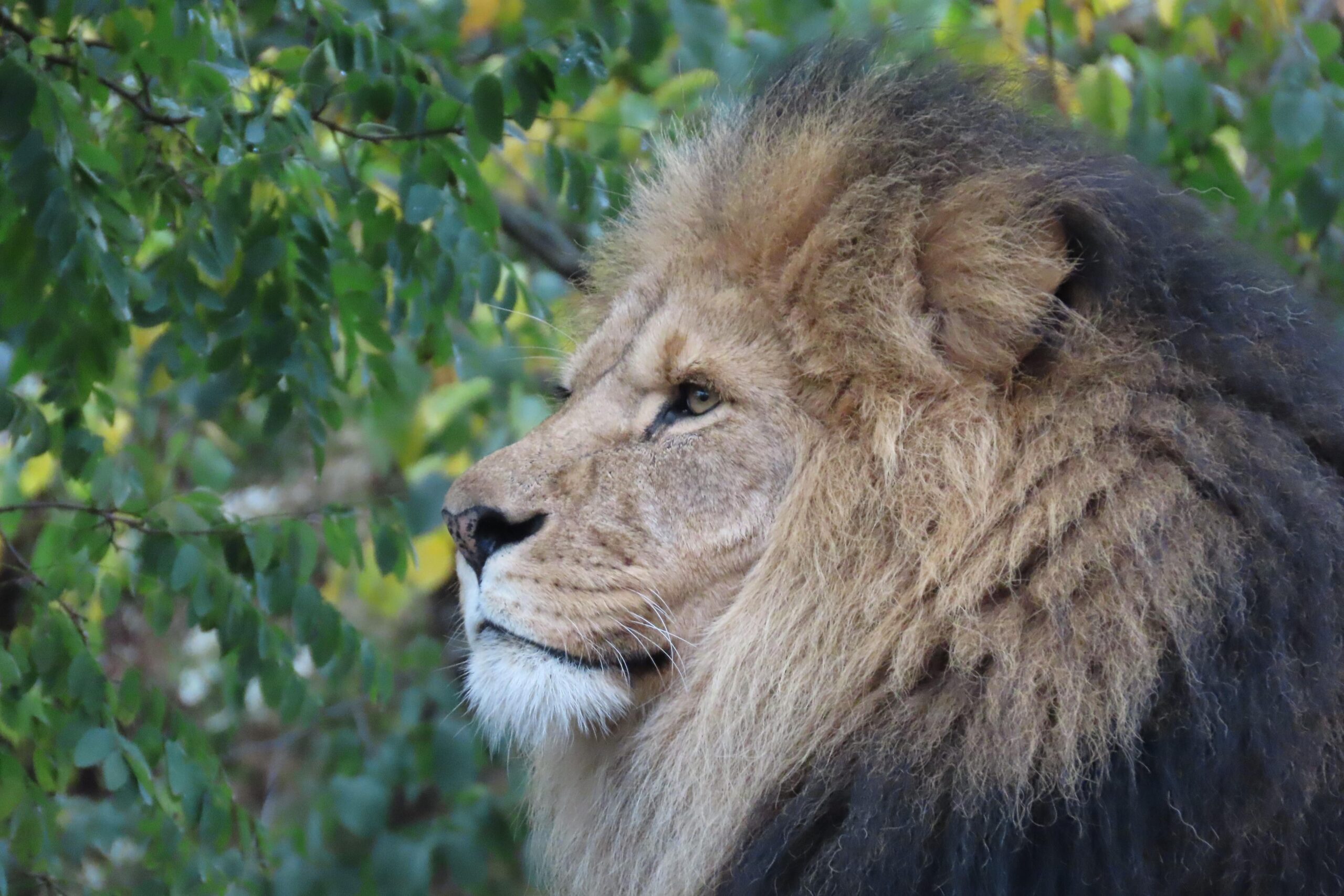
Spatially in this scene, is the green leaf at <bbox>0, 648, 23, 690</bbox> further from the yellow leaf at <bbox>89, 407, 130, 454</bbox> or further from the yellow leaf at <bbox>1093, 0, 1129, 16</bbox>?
the yellow leaf at <bbox>1093, 0, 1129, 16</bbox>

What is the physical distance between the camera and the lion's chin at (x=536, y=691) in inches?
89.4

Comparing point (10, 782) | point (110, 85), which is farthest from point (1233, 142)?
point (10, 782)

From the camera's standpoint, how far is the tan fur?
2.00 metres

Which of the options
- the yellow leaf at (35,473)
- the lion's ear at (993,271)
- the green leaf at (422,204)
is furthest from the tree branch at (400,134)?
the yellow leaf at (35,473)

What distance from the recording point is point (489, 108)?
2.61 meters

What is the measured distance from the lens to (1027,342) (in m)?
2.21

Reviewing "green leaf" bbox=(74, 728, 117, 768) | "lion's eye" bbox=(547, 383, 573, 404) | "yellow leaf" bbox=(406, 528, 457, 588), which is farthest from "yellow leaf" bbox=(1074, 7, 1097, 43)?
"green leaf" bbox=(74, 728, 117, 768)

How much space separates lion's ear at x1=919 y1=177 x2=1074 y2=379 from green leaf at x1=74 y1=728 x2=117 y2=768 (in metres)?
1.55

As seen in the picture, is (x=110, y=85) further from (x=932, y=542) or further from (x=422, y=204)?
(x=932, y=542)

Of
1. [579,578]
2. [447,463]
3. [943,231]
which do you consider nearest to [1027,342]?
[943,231]

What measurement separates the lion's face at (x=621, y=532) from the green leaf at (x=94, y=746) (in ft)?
2.03

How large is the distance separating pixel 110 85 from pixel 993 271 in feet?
5.33

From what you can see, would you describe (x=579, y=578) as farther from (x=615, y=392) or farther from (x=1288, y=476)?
(x=1288, y=476)

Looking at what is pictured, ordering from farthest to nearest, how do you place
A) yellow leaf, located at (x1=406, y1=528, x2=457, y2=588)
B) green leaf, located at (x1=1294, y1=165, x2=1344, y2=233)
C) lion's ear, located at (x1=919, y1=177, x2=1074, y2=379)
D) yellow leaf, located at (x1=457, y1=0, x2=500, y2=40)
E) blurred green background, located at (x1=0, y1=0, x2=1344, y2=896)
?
yellow leaf, located at (x1=406, y1=528, x2=457, y2=588) < yellow leaf, located at (x1=457, y1=0, x2=500, y2=40) < green leaf, located at (x1=1294, y1=165, x2=1344, y2=233) < blurred green background, located at (x1=0, y1=0, x2=1344, y2=896) < lion's ear, located at (x1=919, y1=177, x2=1074, y2=379)
